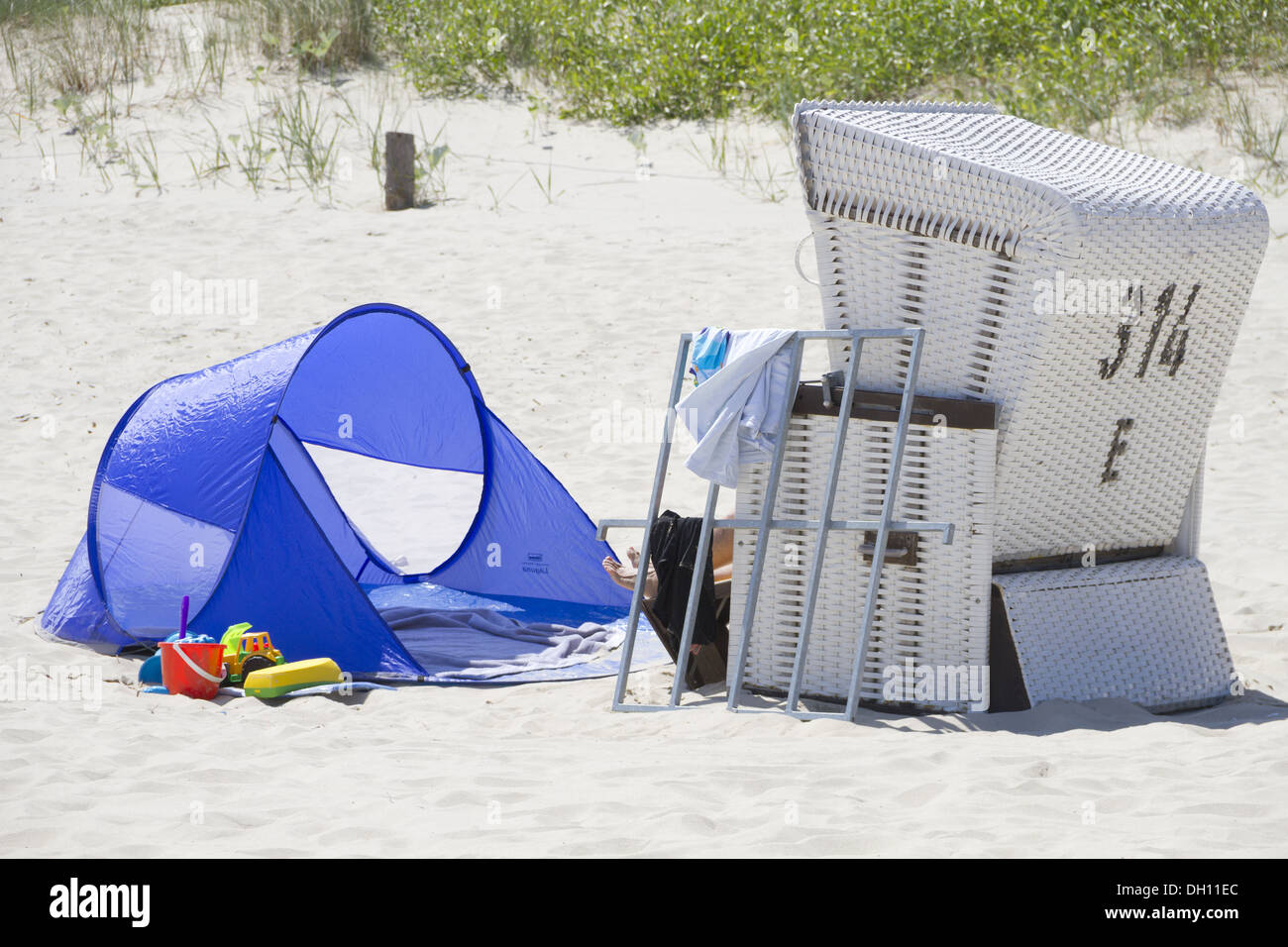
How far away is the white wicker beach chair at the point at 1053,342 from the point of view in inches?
140

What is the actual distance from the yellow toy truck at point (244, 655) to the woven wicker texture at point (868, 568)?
1574 mm

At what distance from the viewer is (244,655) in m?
4.37

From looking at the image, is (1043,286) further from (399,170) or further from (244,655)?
(399,170)

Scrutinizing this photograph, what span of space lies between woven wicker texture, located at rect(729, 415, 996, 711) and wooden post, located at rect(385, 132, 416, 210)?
288 inches

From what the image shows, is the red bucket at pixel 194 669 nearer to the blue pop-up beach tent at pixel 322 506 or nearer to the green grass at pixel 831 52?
the blue pop-up beach tent at pixel 322 506

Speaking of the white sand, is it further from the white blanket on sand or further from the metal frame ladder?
the white blanket on sand

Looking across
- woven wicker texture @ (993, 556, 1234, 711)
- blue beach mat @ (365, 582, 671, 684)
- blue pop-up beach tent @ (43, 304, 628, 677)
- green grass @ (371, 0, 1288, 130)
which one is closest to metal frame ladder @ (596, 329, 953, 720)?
woven wicker texture @ (993, 556, 1234, 711)

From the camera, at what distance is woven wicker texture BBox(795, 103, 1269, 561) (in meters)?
3.53

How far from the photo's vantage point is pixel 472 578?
598 centimetres

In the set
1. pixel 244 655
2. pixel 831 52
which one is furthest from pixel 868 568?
pixel 831 52

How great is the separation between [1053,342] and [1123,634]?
39.0 inches

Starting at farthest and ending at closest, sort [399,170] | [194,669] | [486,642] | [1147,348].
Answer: [399,170] → [486,642] → [194,669] → [1147,348]
